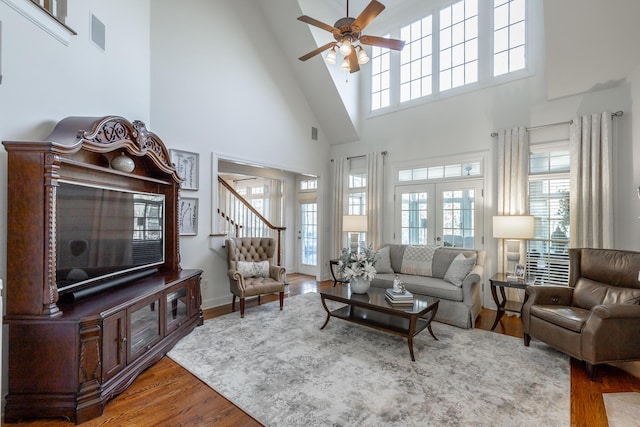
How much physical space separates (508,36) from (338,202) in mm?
4017

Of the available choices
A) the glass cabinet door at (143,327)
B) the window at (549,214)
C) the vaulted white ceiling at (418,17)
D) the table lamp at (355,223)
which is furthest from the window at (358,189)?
the glass cabinet door at (143,327)

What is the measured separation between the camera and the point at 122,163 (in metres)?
2.92

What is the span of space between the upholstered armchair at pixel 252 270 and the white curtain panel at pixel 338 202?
6.30 feet

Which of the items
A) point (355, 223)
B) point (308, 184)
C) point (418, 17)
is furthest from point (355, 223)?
point (418, 17)

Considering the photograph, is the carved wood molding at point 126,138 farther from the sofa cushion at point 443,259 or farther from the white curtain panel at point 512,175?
the white curtain panel at point 512,175

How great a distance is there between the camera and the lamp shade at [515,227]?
3.75m

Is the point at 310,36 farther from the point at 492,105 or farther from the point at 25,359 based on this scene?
the point at 25,359

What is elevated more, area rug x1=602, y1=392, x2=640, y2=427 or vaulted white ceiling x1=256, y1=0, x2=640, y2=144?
vaulted white ceiling x1=256, y1=0, x2=640, y2=144

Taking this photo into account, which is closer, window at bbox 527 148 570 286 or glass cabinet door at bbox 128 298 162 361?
glass cabinet door at bbox 128 298 162 361

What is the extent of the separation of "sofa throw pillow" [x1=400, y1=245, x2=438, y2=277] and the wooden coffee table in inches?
44.4

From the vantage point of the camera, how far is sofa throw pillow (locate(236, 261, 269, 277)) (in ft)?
14.3

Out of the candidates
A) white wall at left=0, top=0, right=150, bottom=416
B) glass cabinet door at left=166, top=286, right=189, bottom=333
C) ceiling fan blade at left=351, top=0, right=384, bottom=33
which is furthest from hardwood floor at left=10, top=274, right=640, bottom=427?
ceiling fan blade at left=351, top=0, right=384, bottom=33

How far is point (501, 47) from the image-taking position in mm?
4590

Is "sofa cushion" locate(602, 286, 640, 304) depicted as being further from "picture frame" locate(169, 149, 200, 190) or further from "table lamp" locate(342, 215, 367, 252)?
"picture frame" locate(169, 149, 200, 190)
